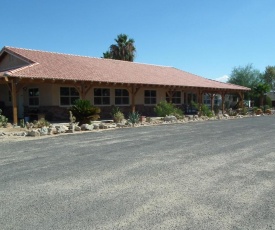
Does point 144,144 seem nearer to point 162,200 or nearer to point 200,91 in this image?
point 162,200

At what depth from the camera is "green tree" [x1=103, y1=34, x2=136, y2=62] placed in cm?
4353

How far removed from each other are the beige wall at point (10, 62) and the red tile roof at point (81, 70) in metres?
0.42

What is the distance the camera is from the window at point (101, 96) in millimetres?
22256

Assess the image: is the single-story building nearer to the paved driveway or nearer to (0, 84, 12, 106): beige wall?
(0, 84, 12, 106): beige wall

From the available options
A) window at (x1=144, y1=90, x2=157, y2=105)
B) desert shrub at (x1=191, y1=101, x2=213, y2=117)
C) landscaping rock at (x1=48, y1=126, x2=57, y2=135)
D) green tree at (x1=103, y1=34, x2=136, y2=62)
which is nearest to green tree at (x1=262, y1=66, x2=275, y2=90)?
green tree at (x1=103, y1=34, x2=136, y2=62)

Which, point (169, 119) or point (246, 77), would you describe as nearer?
point (169, 119)

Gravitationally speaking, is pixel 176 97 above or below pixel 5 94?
below

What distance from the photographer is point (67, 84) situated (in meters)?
19.4

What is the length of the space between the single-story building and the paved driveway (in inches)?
402

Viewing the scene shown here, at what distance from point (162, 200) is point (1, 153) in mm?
6012

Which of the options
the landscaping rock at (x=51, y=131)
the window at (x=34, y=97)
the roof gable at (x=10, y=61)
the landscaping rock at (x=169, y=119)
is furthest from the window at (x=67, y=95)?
the landscaping rock at (x=51, y=131)

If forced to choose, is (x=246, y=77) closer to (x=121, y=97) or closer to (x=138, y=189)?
(x=121, y=97)

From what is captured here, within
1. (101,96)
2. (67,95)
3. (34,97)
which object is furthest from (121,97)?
(34,97)

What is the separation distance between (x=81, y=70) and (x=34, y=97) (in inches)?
→ 146
